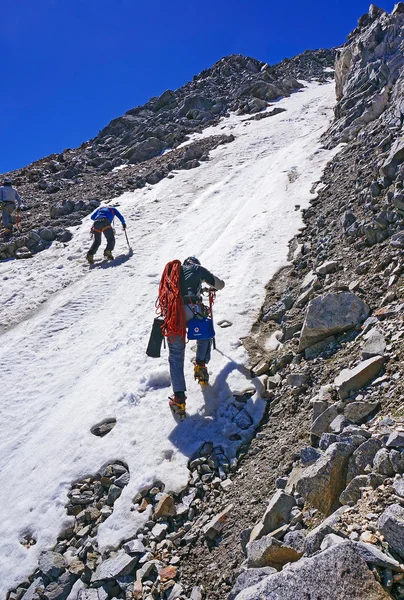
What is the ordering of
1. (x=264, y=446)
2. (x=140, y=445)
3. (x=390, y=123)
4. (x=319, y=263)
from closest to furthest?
(x=264, y=446)
(x=140, y=445)
(x=319, y=263)
(x=390, y=123)

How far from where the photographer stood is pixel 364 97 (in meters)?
20.0

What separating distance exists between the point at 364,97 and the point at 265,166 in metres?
5.33

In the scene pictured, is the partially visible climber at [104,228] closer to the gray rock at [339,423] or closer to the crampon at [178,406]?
the crampon at [178,406]

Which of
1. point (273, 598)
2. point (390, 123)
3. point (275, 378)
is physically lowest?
point (275, 378)

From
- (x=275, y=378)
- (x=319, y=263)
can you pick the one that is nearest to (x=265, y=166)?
(x=319, y=263)

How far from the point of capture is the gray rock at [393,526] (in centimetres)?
257

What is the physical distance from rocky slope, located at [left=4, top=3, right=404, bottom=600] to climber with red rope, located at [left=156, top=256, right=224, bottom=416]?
926mm

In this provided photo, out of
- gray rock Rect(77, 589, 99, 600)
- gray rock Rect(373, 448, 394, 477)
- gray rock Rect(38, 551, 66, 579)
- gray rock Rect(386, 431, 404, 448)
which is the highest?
gray rock Rect(386, 431, 404, 448)

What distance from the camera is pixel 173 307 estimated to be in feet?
22.6

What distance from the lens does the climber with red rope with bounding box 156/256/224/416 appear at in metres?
6.89

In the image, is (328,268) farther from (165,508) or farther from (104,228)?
(104,228)

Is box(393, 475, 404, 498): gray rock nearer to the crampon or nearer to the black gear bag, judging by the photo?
the crampon

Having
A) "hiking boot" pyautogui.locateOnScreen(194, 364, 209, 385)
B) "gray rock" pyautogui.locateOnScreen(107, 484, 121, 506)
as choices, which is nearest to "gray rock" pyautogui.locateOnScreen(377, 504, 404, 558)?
"gray rock" pyautogui.locateOnScreen(107, 484, 121, 506)

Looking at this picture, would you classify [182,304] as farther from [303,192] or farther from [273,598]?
[303,192]
